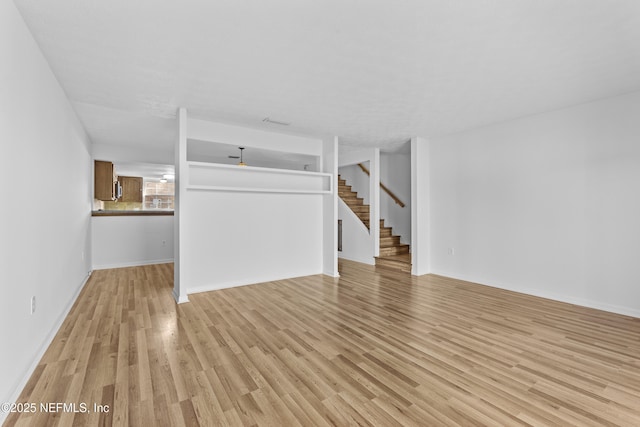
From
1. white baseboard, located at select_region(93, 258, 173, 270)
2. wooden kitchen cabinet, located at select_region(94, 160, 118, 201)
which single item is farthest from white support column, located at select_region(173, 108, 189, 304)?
wooden kitchen cabinet, located at select_region(94, 160, 118, 201)

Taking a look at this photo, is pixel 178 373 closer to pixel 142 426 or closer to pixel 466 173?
pixel 142 426

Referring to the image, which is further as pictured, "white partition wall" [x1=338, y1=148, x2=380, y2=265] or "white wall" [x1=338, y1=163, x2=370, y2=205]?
"white wall" [x1=338, y1=163, x2=370, y2=205]

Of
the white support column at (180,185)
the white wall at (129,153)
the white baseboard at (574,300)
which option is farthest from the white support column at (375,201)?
the white wall at (129,153)

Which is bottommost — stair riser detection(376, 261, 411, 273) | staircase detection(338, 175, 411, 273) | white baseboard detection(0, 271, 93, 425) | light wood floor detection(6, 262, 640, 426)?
light wood floor detection(6, 262, 640, 426)

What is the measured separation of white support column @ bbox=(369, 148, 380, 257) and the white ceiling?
2.23 meters

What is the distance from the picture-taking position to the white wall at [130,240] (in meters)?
5.96

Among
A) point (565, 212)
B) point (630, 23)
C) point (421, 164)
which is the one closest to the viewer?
point (630, 23)

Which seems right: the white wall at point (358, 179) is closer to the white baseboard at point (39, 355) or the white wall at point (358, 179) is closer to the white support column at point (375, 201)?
the white support column at point (375, 201)

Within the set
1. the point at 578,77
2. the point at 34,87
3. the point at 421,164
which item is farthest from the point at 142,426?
the point at 421,164

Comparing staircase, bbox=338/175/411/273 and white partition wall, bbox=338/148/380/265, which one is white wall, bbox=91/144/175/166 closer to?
white partition wall, bbox=338/148/380/265

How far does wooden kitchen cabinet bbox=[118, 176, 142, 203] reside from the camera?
31.6 feet

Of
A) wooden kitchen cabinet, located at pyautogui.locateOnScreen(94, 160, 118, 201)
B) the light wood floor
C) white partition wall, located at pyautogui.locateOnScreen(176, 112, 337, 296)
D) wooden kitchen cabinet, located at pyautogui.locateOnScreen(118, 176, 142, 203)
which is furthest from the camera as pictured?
wooden kitchen cabinet, located at pyautogui.locateOnScreen(118, 176, 142, 203)

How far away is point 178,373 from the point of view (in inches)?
86.3

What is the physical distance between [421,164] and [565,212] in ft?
7.40
